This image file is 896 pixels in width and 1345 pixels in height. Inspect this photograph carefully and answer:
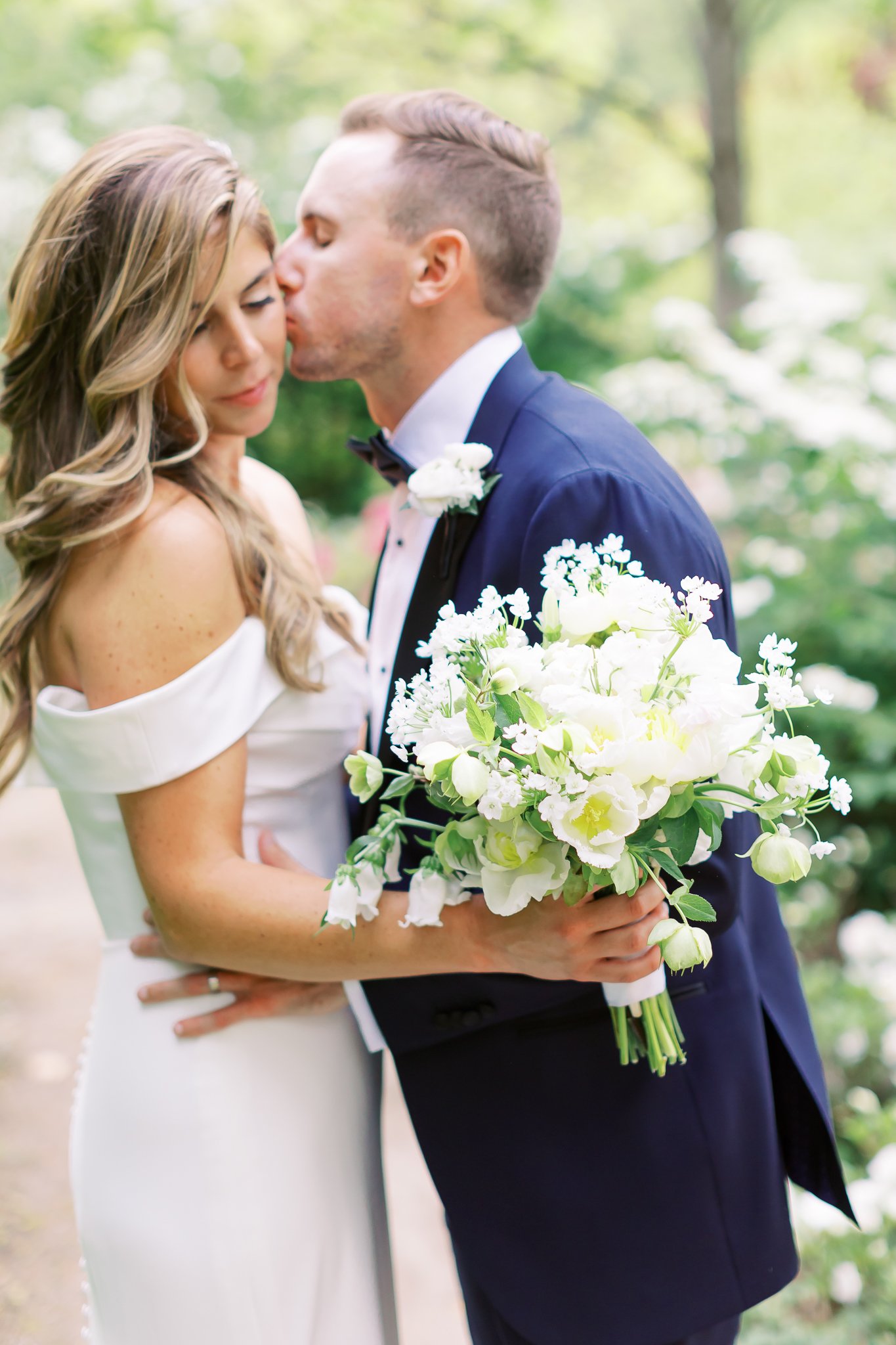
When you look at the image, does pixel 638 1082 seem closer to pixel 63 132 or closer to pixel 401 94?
pixel 401 94

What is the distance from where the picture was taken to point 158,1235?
2.03 meters

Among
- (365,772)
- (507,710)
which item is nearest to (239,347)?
(365,772)

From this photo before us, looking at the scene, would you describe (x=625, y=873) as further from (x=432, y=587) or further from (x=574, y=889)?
(x=432, y=587)

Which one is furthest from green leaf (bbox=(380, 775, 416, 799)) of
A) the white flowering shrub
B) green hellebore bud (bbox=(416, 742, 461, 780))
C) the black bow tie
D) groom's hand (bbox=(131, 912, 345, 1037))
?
the white flowering shrub

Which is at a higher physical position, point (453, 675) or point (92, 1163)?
point (453, 675)

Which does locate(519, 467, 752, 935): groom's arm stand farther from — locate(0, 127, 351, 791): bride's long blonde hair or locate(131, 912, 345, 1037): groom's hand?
locate(131, 912, 345, 1037): groom's hand

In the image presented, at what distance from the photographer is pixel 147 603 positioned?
1924 millimetres

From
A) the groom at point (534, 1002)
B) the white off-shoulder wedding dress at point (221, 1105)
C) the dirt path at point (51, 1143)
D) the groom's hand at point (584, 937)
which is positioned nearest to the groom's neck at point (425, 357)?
the groom at point (534, 1002)

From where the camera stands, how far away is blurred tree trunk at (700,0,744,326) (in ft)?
26.9

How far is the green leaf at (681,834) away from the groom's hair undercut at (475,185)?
1.31 m

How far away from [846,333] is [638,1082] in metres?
4.55

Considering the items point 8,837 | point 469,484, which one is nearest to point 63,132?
point 8,837

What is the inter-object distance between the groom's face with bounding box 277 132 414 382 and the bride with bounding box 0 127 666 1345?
0.10m

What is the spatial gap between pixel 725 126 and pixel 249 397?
24.4 feet
